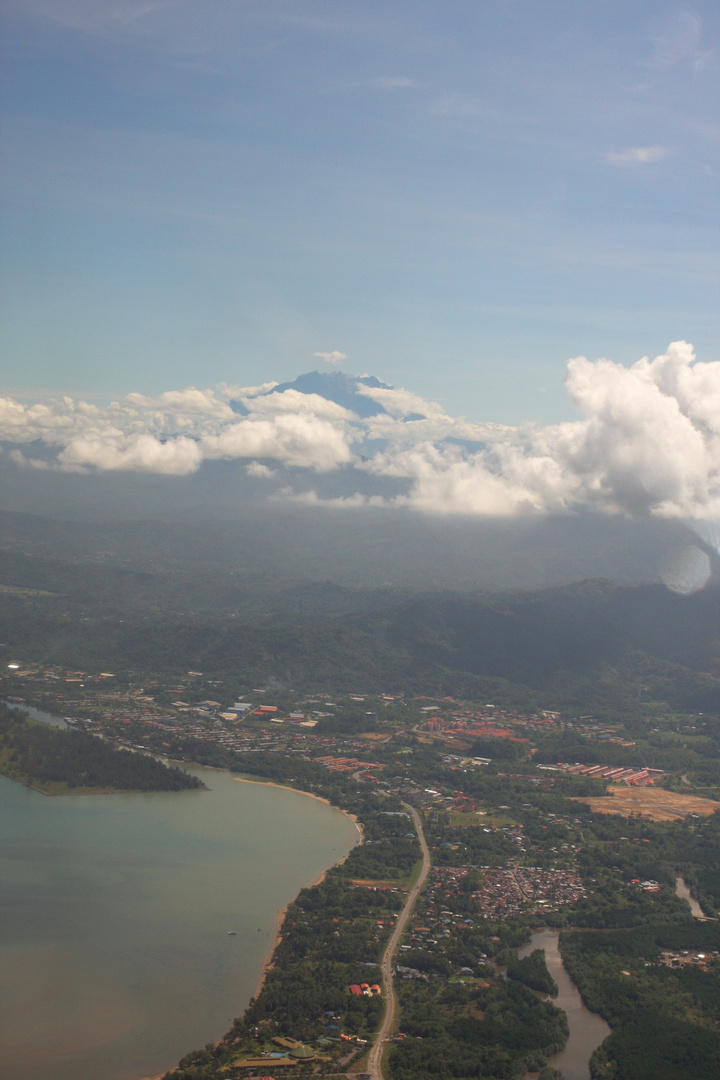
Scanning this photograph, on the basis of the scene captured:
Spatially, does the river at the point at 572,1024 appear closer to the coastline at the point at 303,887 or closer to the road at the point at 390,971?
the road at the point at 390,971

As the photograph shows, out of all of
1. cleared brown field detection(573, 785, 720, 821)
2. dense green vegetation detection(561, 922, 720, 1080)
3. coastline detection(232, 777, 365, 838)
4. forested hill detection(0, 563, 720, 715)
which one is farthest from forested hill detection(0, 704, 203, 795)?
forested hill detection(0, 563, 720, 715)

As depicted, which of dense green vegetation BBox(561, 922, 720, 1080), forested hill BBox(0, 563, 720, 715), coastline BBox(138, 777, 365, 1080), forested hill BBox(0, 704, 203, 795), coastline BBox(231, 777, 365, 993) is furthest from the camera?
forested hill BBox(0, 563, 720, 715)

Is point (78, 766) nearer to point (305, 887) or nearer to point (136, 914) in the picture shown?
point (305, 887)

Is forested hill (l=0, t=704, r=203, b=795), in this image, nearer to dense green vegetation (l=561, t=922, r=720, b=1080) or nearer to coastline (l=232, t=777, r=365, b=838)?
coastline (l=232, t=777, r=365, b=838)

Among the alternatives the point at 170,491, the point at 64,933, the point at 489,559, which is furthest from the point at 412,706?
the point at 170,491

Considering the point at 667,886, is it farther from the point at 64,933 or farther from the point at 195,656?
the point at 195,656

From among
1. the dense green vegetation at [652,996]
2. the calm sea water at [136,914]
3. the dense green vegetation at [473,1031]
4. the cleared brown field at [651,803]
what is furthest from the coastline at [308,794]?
the dense green vegetation at [473,1031]
